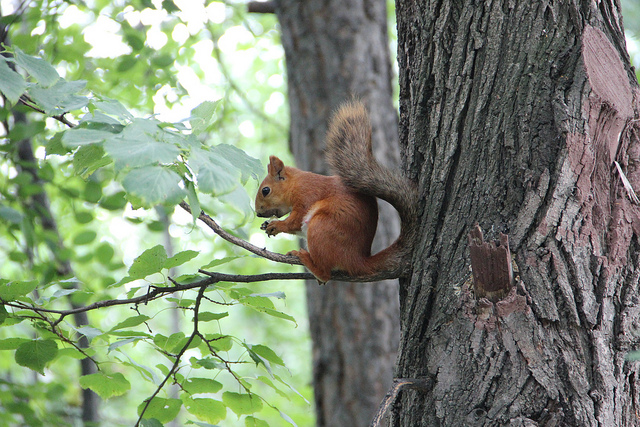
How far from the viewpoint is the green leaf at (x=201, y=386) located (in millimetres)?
1337

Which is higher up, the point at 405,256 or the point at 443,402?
the point at 405,256

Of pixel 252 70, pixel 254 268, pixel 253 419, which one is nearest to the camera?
pixel 253 419

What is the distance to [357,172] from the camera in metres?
1.48

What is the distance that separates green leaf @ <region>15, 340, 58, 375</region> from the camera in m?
1.27

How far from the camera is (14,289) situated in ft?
3.90

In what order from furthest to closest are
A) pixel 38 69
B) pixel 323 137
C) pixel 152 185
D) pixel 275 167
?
1. pixel 323 137
2. pixel 275 167
3. pixel 38 69
4. pixel 152 185

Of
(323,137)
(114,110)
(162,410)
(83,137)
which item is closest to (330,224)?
(162,410)

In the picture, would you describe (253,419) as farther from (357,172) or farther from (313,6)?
(313,6)

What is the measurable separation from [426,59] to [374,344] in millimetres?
2223

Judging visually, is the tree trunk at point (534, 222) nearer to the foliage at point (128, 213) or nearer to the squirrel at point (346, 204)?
the squirrel at point (346, 204)

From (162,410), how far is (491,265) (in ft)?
3.08

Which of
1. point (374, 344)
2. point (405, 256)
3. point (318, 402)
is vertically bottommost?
point (318, 402)

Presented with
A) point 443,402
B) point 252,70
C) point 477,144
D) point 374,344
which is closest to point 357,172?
point 477,144

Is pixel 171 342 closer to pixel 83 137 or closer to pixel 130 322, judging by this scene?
pixel 130 322
